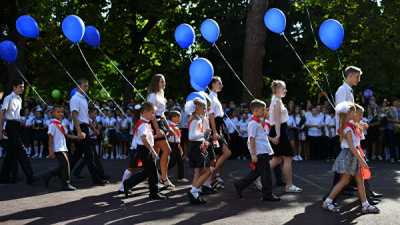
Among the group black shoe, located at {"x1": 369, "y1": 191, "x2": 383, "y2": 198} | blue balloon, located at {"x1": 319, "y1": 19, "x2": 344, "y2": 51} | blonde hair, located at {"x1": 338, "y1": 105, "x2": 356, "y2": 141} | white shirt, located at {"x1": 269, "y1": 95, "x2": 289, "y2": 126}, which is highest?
blue balloon, located at {"x1": 319, "y1": 19, "x2": 344, "y2": 51}

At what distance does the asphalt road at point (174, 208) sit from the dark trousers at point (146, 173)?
27 centimetres

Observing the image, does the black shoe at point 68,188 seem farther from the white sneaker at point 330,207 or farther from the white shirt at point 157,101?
the white sneaker at point 330,207

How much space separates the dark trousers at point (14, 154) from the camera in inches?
424

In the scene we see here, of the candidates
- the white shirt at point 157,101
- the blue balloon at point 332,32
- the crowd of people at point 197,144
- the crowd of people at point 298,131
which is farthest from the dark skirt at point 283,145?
the crowd of people at point 298,131

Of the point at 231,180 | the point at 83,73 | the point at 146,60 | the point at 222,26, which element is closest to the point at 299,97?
the point at 222,26

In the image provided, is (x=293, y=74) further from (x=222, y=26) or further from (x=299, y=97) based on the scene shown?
(x=222, y=26)

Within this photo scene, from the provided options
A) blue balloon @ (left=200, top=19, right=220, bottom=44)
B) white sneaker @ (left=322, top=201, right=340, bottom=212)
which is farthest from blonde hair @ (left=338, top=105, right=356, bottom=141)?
blue balloon @ (left=200, top=19, right=220, bottom=44)

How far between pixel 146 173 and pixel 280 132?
234 cm

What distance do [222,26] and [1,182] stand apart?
692 inches

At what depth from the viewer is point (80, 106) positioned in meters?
10.3

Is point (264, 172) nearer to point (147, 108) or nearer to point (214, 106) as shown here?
point (214, 106)

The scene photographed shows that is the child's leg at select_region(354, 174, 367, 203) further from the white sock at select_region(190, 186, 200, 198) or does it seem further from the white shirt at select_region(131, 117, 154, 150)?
the white shirt at select_region(131, 117, 154, 150)

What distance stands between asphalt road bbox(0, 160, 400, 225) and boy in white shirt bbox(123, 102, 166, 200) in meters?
0.28

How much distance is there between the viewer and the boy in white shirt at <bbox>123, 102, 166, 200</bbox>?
28.7ft
